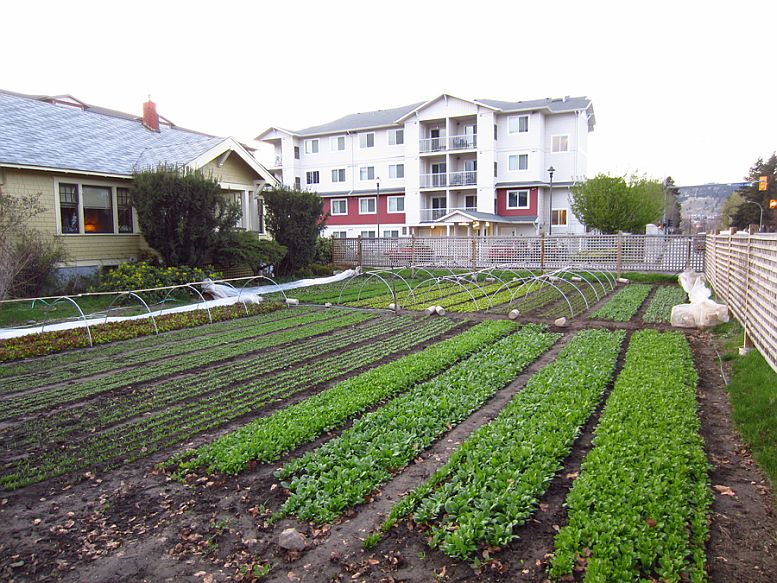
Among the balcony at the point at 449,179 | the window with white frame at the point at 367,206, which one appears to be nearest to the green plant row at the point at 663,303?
the balcony at the point at 449,179

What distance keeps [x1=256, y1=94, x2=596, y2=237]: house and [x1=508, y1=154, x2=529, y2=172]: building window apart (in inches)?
3.0

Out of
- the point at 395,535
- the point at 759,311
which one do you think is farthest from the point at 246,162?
the point at 395,535

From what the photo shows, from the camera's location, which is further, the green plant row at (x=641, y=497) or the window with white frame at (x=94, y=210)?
the window with white frame at (x=94, y=210)

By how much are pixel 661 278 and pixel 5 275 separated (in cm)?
2144

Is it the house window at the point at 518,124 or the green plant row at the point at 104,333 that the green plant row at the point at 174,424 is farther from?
the house window at the point at 518,124

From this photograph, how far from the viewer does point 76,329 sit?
37.0ft

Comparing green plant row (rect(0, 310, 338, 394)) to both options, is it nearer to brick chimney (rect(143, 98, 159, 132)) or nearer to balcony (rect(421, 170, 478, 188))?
brick chimney (rect(143, 98, 159, 132))

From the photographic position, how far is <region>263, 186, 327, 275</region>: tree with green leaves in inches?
894

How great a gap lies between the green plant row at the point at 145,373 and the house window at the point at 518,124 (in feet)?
113

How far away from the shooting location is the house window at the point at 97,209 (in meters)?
17.4

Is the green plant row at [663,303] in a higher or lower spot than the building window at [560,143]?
lower

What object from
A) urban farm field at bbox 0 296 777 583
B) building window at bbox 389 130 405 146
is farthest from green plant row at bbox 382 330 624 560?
building window at bbox 389 130 405 146

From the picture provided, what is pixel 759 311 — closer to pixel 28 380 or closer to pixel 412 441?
pixel 412 441

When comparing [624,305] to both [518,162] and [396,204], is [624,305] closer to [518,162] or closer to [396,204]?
[518,162]
